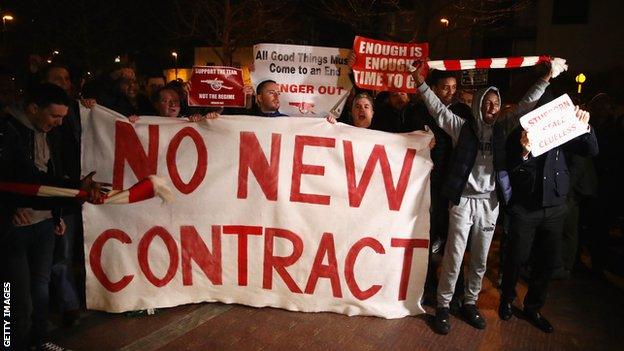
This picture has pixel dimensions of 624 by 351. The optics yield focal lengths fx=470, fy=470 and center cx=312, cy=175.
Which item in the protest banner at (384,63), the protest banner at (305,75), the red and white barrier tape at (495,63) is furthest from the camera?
the protest banner at (305,75)

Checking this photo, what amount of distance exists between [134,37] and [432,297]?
27813mm

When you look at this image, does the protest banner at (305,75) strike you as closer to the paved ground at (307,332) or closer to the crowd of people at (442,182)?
the crowd of people at (442,182)

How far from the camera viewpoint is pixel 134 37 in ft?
91.5

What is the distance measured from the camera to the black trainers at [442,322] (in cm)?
379

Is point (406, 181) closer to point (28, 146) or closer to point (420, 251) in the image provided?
point (420, 251)

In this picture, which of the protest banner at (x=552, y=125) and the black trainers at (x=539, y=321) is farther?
the black trainers at (x=539, y=321)

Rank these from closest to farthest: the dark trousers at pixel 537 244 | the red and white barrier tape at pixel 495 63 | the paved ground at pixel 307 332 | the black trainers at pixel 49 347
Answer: the black trainers at pixel 49 347, the paved ground at pixel 307 332, the red and white barrier tape at pixel 495 63, the dark trousers at pixel 537 244

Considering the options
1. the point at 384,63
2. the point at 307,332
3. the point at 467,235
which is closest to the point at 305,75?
the point at 384,63

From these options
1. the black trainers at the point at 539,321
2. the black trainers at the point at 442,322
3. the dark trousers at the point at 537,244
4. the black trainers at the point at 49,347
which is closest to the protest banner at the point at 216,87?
the black trainers at the point at 49,347

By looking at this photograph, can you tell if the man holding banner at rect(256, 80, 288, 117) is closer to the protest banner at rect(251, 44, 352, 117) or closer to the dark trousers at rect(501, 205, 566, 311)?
the protest banner at rect(251, 44, 352, 117)

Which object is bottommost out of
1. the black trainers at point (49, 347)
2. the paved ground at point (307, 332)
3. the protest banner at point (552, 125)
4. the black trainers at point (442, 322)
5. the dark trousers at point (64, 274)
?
the black trainers at point (49, 347)

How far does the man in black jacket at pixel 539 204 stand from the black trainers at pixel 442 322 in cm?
67

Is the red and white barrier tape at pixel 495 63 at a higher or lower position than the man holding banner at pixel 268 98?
higher

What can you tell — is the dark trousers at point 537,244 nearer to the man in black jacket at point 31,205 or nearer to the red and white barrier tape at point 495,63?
the red and white barrier tape at point 495,63
